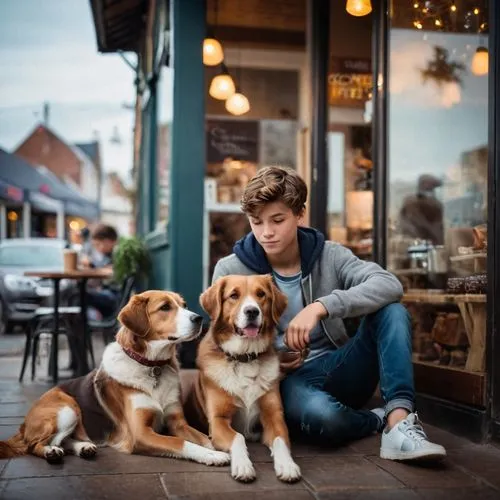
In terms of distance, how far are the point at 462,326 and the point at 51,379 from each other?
354 centimetres


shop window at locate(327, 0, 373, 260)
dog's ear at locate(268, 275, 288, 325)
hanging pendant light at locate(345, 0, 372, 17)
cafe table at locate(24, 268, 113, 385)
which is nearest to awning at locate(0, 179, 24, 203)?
cafe table at locate(24, 268, 113, 385)

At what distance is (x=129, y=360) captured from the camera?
3430mm

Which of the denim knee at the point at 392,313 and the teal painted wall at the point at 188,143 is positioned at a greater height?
the teal painted wall at the point at 188,143

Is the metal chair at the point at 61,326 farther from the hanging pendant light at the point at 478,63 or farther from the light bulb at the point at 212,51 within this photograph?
the hanging pendant light at the point at 478,63

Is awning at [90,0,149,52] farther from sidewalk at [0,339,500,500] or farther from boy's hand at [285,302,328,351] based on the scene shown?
sidewalk at [0,339,500,500]

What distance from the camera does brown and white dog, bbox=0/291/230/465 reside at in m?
3.20

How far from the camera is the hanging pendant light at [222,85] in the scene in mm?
8242

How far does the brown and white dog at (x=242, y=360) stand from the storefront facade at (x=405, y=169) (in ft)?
3.73

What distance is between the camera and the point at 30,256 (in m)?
11.9

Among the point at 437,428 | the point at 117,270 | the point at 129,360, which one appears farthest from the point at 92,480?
the point at 117,270

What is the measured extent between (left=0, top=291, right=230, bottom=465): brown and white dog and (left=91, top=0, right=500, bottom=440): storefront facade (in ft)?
5.21

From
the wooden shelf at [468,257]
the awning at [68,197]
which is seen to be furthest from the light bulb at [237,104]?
the awning at [68,197]

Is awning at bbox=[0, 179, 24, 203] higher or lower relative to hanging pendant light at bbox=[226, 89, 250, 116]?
lower

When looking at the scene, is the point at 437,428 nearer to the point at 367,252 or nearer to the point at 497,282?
the point at 497,282
